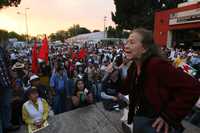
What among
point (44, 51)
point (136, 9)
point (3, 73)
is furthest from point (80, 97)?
point (136, 9)

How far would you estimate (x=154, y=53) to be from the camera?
187 cm

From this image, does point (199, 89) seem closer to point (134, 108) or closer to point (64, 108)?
point (134, 108)

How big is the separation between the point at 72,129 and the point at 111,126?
2.24 ft

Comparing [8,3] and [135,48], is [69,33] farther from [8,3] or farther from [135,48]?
[135,48]

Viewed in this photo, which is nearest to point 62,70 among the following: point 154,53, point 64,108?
point 64,108

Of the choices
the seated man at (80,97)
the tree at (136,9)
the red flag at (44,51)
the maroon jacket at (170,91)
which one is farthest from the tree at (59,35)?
the maroon jacket at (170,91)

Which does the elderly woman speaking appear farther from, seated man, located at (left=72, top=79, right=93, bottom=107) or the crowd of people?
seated man, located at (left=72, top=79, right=93, bottom=107)

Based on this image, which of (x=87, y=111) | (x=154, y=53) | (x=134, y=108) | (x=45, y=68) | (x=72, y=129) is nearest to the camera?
(x=154, y=53)

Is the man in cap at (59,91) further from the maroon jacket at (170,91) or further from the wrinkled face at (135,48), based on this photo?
the maroon jacket at (170,91)

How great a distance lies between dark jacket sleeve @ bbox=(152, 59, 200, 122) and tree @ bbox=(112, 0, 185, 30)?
130 ft

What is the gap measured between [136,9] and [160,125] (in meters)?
42.2

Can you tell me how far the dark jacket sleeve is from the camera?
166 cm

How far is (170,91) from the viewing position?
173cm

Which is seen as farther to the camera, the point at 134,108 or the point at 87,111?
the point at 87,111
